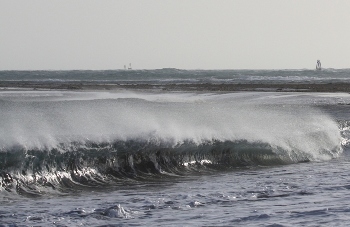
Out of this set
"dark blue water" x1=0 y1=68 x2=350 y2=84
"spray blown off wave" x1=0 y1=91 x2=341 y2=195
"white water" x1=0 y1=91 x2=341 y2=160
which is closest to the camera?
"spray blown off wave" x1=0 y1=91 x2=341 y2=195

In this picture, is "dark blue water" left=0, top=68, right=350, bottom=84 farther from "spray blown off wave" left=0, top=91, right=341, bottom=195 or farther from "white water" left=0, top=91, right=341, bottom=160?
"spray blown off wave" left=0, top=91, right=341, bottom=195

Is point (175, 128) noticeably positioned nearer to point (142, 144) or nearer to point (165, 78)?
point (142, 144)

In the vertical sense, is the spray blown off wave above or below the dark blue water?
above

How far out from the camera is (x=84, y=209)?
1003 cm

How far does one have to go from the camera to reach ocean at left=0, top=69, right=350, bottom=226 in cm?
985

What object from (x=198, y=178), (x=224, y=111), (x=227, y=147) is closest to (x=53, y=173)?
(x=198, y=178)

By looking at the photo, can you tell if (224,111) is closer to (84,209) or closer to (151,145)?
(151,145)

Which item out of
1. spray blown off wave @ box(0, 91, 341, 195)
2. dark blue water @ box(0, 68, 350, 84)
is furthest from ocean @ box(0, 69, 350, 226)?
dark blue water @ box(0, 68, 350, 84)

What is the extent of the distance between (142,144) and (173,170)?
1.05 meters

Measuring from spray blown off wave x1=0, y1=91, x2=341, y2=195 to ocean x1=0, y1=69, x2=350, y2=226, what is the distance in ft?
0.08

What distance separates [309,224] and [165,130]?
7592 mm

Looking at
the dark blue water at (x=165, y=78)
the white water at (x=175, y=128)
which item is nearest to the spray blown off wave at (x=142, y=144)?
the white water at (x=175, y=128)

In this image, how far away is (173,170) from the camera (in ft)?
48.3

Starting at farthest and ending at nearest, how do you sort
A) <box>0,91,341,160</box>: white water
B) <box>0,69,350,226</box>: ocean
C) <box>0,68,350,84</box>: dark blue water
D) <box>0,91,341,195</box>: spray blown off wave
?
<box>0,68,350,84</box>: dark blue water → <box>0,91,341,160</box>: white water → <box>0,91,341,195</box>: spray blown off wave → <box>0,69,350,226</box>: ocean
